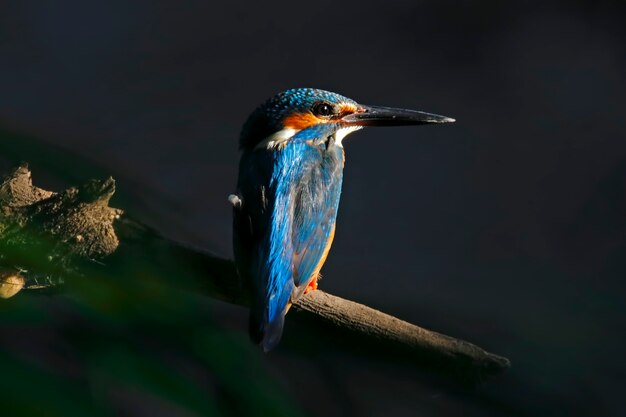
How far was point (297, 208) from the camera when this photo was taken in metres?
1.68

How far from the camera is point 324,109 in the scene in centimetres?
197

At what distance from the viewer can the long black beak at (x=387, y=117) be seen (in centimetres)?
196

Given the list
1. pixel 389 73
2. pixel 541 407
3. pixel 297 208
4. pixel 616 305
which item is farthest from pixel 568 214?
pixel 541 407

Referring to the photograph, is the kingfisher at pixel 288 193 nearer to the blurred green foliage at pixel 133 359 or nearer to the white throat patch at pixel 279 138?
the white throat patch at pixel 279 138

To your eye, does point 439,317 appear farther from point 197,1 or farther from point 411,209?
point 197,1

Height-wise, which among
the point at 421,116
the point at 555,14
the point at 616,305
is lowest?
the point at 616,305

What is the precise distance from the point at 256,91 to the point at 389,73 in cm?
38

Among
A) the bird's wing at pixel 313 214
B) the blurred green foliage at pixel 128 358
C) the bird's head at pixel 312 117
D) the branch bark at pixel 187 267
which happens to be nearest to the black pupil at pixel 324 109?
the bird's head at pixel 312 117

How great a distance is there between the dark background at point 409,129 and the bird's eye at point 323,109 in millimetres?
400

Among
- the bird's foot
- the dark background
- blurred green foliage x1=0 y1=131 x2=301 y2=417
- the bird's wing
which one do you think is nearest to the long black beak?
the bird's wing

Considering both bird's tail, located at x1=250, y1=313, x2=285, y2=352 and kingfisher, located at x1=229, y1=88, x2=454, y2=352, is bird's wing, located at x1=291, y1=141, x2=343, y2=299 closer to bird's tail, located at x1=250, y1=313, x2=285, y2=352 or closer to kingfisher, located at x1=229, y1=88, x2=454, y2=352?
kingfisher, located at x1=229, y1=88, x2=454, y2=352

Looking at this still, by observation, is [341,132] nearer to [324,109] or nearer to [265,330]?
[324,109]

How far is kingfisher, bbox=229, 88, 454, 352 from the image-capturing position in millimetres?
1432

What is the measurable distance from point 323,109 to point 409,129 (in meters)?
0.48
